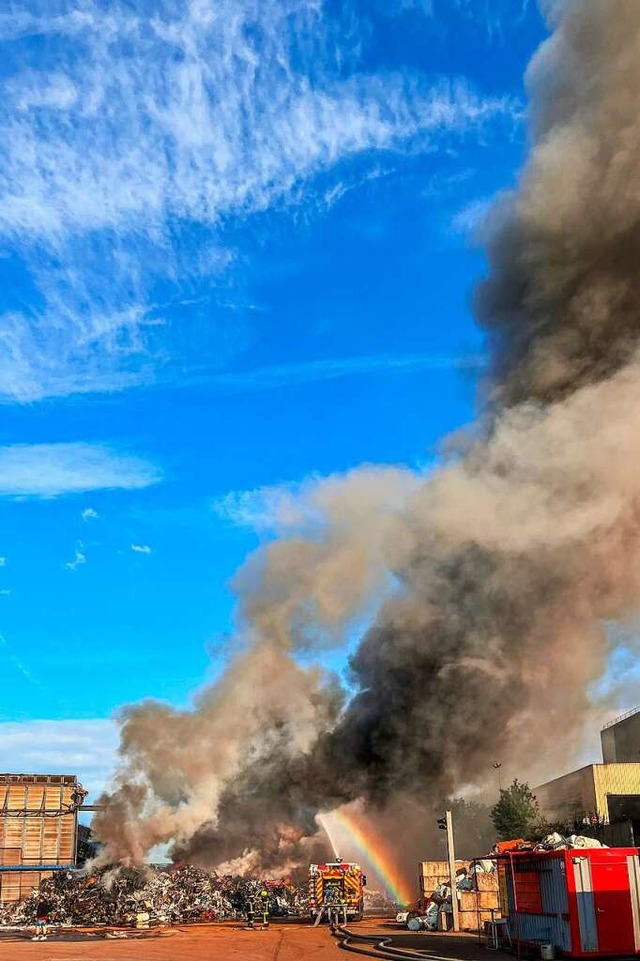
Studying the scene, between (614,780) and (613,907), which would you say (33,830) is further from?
(613,907)

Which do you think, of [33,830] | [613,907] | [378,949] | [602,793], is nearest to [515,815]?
[602,793]

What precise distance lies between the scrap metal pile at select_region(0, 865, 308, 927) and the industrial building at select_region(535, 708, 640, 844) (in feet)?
88.6

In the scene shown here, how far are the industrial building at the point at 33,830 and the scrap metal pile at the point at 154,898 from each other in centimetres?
1277

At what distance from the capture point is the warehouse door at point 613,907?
20.2 m

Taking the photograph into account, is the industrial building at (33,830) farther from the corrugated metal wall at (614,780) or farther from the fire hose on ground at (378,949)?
the corrugated metal wall at (614,780)

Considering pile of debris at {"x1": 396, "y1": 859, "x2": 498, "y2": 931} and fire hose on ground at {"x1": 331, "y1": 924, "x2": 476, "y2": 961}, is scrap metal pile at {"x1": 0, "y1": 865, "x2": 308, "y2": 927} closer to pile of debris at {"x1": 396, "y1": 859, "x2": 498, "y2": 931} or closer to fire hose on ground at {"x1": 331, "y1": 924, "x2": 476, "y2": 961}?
pile of debris at {"x1": 396, "y1": 859, "x2": 498, "y2": 931}

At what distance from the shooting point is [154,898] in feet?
143

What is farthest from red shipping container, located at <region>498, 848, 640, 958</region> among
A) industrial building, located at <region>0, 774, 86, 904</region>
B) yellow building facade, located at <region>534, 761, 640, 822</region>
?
yellow building facade, located at <region>534, 761, 640, 822</region>

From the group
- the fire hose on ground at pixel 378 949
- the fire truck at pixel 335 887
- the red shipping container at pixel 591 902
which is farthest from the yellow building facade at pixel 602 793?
the red shipping container at pixel 591 902

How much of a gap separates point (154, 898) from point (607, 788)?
47.2 meters

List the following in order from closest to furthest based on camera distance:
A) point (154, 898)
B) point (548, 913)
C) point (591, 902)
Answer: point (591, 902) < point (548, 913) < point (154, 898)

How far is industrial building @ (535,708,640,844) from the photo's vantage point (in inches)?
2847

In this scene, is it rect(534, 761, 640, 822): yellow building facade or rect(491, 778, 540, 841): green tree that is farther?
rect(534, 761, 640, 822): yellow building facade

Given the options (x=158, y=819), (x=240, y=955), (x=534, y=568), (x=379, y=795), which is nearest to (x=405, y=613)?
(x=534, y=568)
